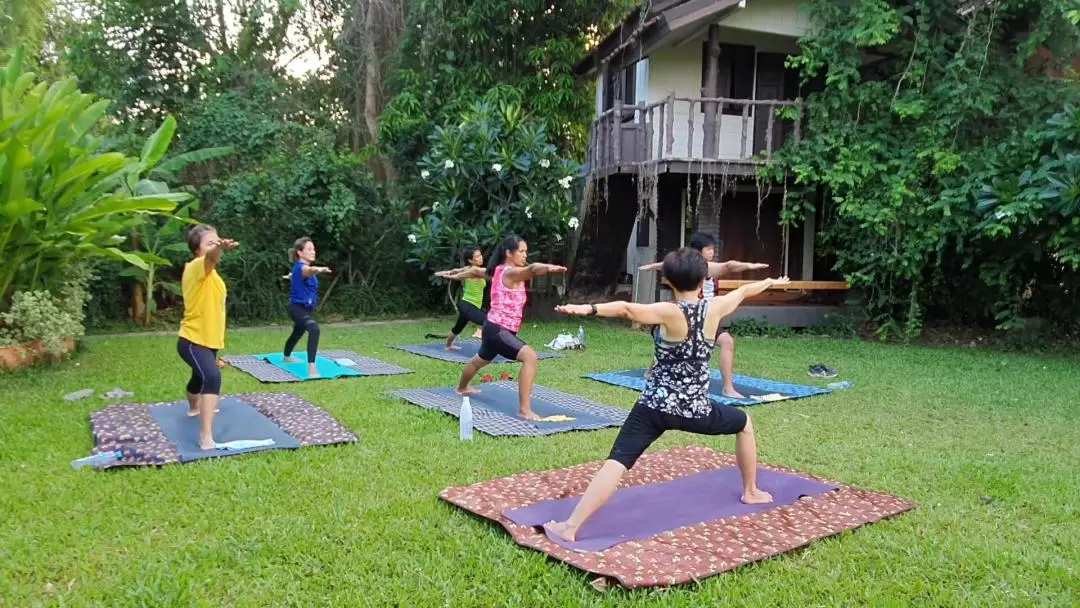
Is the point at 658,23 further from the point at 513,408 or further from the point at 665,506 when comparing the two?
the point at 665,506

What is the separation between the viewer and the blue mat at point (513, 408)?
6367 mm

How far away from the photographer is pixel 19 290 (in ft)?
29.4

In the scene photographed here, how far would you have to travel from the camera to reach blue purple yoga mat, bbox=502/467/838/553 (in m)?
4.01

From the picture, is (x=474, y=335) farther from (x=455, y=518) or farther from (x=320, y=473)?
(x=455, y=518)

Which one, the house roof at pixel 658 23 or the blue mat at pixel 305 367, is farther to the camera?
the house roof at pixel 658 23

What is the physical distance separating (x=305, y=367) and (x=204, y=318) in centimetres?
366

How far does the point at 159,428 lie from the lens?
20.0ft

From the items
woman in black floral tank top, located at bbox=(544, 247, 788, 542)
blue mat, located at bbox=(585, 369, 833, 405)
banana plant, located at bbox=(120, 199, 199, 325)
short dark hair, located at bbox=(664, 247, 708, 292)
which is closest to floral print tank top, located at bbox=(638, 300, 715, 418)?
woman in black floral tank top, located at bbox=(544, 247, 788, 542)

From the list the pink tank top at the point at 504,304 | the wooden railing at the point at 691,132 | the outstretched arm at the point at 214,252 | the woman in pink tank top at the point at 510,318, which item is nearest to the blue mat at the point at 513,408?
the woman in pink tank top at the point at 510,318

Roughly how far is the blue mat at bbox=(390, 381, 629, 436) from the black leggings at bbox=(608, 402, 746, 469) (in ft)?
7.17

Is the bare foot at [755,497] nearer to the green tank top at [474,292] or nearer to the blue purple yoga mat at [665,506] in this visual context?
the blue purple yoga mat at [665,506]

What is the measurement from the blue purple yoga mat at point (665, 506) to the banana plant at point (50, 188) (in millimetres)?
6292

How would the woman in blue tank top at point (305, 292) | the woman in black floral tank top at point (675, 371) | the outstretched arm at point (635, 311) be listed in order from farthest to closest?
the woman in blue tank top at point (305, 292), the woman in black floral tank top at point (675, 371), the outstretched arm at point (635, 311)

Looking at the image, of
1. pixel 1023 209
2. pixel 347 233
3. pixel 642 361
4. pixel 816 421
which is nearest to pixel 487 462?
pixel 816 421
